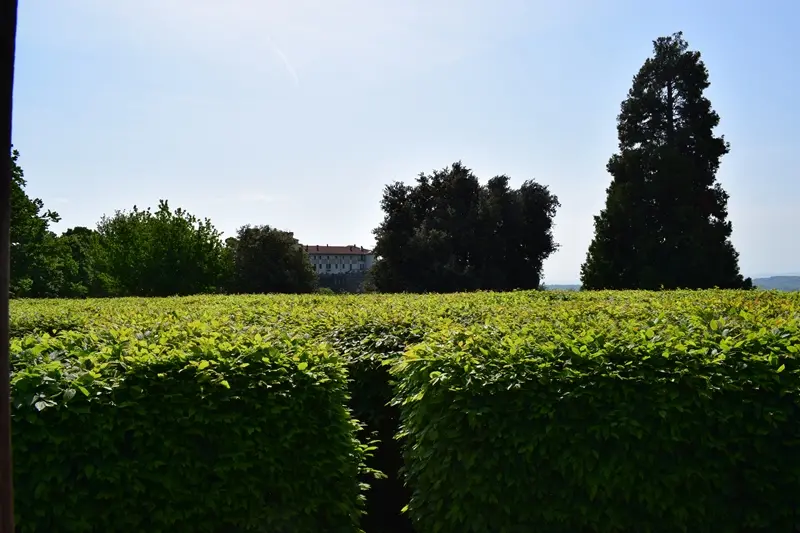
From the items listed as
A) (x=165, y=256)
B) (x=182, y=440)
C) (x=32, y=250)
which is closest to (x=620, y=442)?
(x=182, y=440)

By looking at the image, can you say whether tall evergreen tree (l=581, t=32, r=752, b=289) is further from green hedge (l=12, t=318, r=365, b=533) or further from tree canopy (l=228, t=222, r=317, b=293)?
green hedge (l=12, t=318, r=365, b=533)

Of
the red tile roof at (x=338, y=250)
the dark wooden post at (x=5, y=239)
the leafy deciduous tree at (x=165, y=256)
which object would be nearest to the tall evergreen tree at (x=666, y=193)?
the leafy deciduous tree at (x=165, y=256)

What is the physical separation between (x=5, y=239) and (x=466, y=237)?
3583cm

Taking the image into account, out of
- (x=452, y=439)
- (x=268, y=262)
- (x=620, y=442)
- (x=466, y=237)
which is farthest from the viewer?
(x=268, y=262)

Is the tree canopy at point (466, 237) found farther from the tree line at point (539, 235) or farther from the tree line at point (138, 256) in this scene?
the tree line at point (138, 256)

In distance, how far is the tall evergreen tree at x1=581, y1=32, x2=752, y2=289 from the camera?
1236 inches

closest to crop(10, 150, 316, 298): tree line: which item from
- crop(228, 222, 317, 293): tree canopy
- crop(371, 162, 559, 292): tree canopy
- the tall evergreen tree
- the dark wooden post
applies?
crop(228, 222, 317, 293): tree canopy

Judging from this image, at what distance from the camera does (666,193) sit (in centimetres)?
3231

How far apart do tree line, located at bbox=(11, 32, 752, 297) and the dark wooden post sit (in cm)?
2962

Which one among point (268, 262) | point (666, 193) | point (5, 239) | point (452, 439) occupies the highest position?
point (666, 193)

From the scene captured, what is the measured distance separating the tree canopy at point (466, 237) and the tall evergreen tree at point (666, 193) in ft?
15.4

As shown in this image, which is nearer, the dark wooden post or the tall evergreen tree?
the dark wooden post

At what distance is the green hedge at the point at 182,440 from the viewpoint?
3959 millimetres

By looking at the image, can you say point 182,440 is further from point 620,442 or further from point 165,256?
point 165,256
